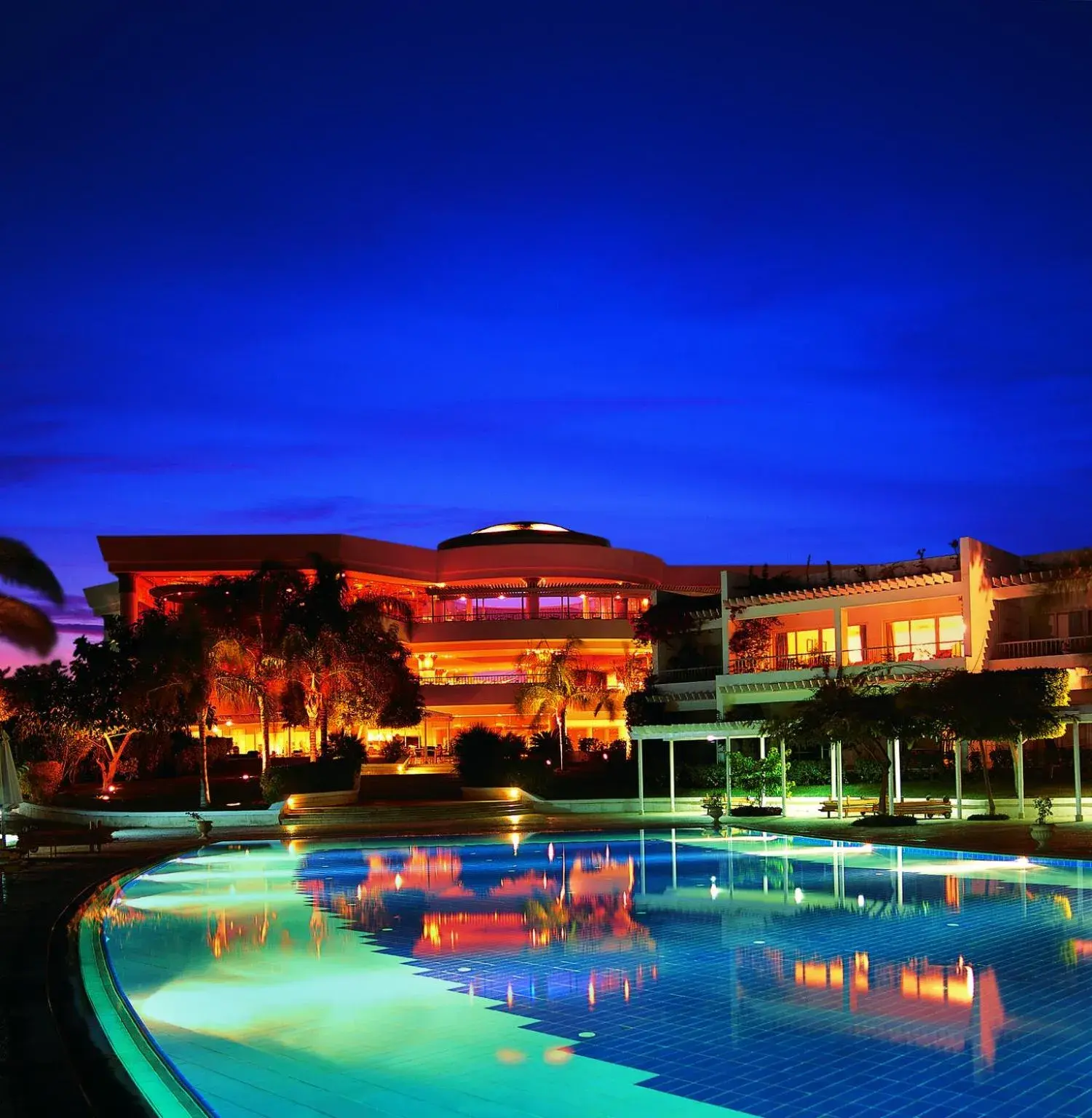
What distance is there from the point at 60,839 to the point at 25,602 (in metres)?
6.35

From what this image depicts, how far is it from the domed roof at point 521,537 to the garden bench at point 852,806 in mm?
30494

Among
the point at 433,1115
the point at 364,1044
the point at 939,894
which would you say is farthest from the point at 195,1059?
the point at 939,894

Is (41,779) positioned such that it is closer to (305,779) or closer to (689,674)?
(305,779)

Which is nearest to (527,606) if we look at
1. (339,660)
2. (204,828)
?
(339,660)

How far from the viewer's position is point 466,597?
189 feet

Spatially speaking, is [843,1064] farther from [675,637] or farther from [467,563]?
[467,563]

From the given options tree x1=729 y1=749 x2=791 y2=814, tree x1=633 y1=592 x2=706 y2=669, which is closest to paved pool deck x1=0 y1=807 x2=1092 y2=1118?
tree x1=729 y1=749 x2=791 y2=814

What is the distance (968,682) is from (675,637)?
1754cm

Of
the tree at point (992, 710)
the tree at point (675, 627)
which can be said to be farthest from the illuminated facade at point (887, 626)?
the tree at point (992, 710)

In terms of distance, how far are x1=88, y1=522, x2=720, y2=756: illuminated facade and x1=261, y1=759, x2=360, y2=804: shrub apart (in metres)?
13.4

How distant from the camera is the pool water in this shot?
724cm

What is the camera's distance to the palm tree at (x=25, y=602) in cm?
2011

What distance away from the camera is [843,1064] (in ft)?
25.0

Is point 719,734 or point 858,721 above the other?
point 858,721
